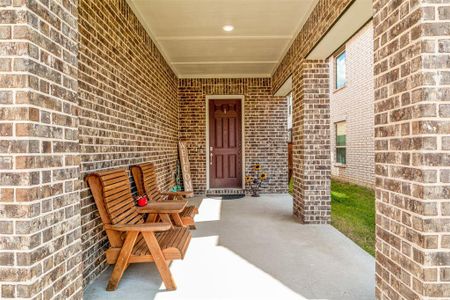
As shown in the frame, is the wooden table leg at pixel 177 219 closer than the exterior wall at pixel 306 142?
Yes

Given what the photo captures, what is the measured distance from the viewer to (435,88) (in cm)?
153

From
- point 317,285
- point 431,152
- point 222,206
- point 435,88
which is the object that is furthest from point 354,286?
point 222,206

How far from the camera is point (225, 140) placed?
324 inches

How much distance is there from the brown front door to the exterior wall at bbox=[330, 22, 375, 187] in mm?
3544

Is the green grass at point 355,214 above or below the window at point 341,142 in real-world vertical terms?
below

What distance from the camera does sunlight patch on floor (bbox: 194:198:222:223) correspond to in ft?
17.6

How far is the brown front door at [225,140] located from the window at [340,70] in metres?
4.61

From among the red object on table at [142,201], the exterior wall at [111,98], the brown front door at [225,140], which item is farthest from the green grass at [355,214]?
the exterior wall at [111,98]

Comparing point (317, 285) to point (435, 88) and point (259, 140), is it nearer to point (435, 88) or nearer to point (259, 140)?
point (435, 88)

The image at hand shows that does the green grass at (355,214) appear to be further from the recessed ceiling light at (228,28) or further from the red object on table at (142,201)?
the recessed ceiling light at (228,28)

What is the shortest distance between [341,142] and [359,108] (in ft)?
6.67

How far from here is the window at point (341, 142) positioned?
10539mm

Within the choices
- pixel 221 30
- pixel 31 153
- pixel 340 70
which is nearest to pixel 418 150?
pixel 31 153

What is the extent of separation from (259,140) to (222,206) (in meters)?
2.37
